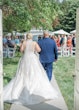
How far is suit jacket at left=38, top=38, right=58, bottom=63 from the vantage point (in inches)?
488

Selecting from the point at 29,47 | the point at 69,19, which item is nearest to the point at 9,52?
the point at 29,47

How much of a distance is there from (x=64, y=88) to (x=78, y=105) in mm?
4951

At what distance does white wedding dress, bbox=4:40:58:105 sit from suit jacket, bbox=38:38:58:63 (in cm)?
119

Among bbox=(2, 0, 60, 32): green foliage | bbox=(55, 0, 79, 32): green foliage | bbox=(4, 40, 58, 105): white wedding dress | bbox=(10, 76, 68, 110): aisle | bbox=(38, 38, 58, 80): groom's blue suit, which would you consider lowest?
bbox=(10, 76, 68, 110): aisle

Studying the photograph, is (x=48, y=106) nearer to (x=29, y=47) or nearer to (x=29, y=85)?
(x=29, y=85)

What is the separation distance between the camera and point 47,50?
12.4m

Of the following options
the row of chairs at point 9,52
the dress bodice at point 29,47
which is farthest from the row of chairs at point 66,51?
the dress bodice at point 29,47

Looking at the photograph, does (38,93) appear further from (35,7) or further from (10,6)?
(35,7)

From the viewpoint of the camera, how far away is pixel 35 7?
68.7ft

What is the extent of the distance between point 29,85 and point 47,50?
7.97 feet

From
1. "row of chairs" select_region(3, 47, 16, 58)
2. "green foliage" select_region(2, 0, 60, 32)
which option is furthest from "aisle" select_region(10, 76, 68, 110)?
"row of chairs" select_region(3, 47, 16, 58)

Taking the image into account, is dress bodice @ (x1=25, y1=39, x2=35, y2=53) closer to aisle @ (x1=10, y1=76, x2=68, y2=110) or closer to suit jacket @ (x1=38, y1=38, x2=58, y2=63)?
suit jacket @ (x1=38, y1=38, x2=58, y2=63)

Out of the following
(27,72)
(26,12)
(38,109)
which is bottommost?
(38,109)

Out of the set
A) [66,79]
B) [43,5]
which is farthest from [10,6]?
[66,79]
